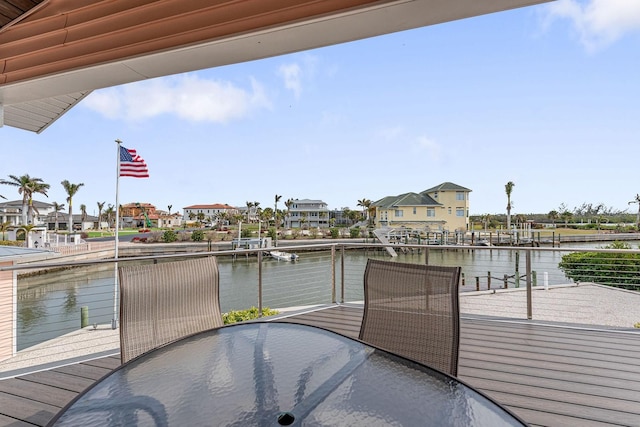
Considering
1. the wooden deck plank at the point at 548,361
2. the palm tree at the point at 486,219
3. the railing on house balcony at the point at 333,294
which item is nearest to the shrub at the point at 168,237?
the railing on house balcony at the point at 333,294

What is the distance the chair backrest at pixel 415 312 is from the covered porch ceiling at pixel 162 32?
3.98 feet

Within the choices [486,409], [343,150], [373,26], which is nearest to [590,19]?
[373,26]

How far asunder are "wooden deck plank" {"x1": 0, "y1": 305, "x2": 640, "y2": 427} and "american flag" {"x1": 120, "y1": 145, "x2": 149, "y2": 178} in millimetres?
9756

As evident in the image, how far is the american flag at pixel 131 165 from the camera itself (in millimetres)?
10906

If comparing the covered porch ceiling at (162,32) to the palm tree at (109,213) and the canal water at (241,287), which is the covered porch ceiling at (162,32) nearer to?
the canal water at (241,287)

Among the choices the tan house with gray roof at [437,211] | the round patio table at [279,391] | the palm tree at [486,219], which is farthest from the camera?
the palm tree at [486,219]

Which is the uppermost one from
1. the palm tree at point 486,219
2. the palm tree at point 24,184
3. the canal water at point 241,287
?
the palm tree at point 24,184

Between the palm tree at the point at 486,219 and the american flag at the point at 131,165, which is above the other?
the american flag at the point at 131,165

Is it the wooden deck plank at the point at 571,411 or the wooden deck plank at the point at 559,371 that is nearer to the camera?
the wooden deck plank at the point at 571,411

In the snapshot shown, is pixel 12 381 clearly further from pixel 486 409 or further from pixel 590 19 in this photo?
pixel 590 19

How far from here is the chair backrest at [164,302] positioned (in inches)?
64.4

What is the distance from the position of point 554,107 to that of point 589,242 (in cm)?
1161

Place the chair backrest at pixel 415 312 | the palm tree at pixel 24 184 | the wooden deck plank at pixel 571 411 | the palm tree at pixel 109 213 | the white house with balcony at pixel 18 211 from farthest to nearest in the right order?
the palm tree at pixel 109 213 < the white house with balcony at pixel 18 211 < the palm tree at pixel 24 184 < the wooden deck plank at pixel 571 411 < the chair backrest at pixel 415 312

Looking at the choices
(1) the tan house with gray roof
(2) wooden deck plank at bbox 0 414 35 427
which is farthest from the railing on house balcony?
(1) the tan house with gray roof
